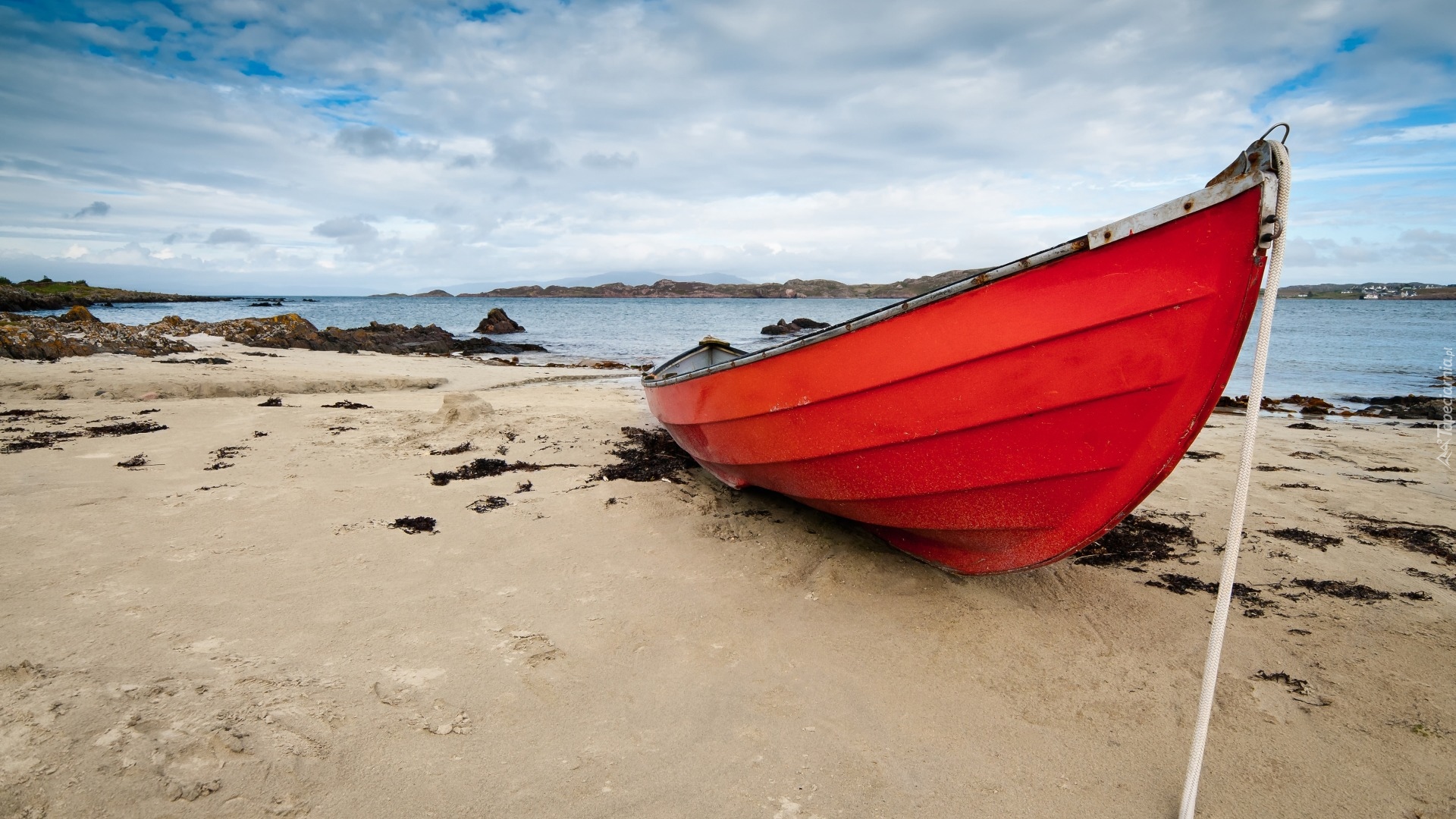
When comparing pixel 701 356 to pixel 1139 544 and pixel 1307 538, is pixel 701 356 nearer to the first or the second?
pixel 1139 544

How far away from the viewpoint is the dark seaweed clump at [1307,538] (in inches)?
167

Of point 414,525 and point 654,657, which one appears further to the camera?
point 414,525

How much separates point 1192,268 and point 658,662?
2.69m

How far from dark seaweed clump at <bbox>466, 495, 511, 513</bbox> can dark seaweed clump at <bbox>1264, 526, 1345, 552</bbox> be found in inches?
210

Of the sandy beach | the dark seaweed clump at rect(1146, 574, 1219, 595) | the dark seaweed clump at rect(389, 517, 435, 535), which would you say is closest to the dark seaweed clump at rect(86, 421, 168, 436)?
the sandy beach

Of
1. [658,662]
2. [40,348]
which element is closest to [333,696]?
[658,662]

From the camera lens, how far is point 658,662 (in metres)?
2.88

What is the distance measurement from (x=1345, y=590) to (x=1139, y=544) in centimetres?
→ 101

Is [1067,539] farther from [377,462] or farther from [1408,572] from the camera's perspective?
[377,462]

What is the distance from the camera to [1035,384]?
278 cm

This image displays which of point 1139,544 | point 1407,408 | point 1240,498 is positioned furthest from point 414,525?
point 1407,408

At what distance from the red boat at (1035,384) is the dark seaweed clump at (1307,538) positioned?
8.11 feet

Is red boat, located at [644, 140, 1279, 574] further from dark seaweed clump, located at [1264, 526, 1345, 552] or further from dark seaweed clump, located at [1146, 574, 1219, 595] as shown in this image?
dark seaweed clump, located at [1264, 526, 1345, 552]

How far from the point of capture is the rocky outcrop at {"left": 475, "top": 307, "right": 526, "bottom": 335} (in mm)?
32031
